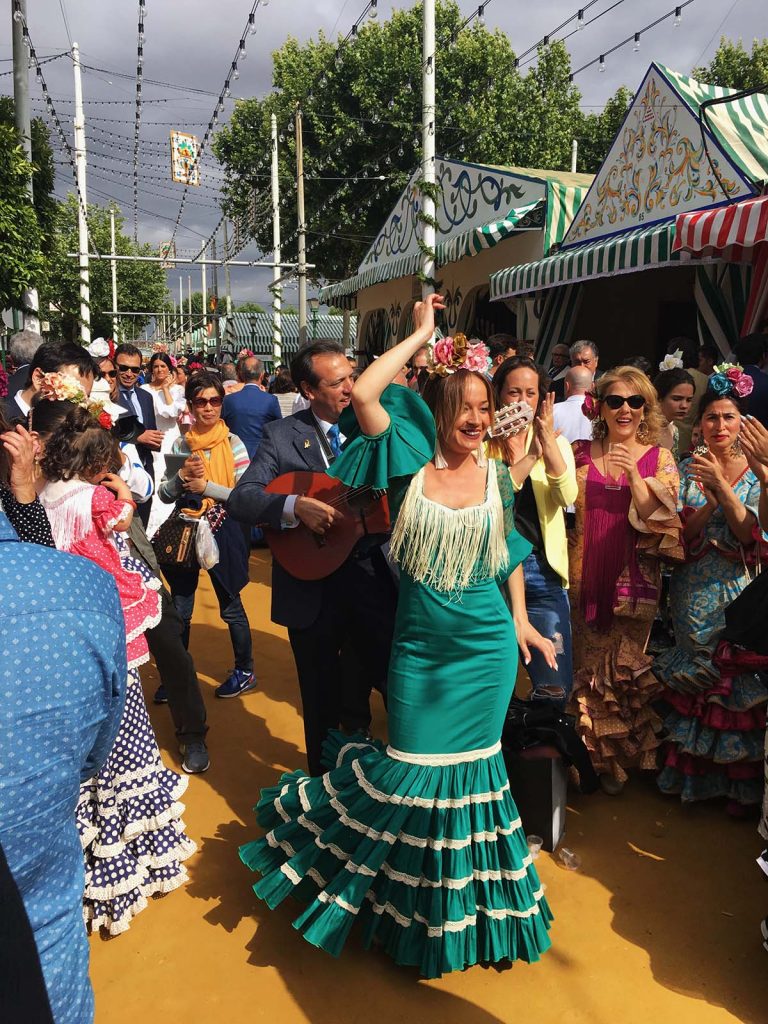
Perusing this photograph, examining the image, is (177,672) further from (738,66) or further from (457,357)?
(738,66)

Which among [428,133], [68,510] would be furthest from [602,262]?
[68,510]

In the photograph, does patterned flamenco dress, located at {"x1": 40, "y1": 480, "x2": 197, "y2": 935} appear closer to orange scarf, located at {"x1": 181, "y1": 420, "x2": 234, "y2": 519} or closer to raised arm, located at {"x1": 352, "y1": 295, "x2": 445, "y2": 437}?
raised arm, located at {"x1": 352, "y1": 295, "x2": 445, "y2": 437}

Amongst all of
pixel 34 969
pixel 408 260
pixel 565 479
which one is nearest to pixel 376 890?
pixel 34 969

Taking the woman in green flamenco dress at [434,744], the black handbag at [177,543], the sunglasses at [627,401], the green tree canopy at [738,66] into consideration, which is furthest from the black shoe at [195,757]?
the green tree canopy at [738,66]

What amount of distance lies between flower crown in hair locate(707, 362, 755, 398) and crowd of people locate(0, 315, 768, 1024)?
0.7 inches

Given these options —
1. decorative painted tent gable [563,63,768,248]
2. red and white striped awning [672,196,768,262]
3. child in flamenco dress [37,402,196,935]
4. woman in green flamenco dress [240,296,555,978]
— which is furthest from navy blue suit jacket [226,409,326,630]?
decorative painted tent gable [563,63,768,248]

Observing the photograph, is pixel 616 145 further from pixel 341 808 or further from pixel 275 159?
pixel 275 159

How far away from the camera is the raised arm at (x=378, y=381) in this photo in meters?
2.40

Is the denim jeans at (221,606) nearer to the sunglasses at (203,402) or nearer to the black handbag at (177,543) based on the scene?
the black handbag at (177,543)

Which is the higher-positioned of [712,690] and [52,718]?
[52,718]

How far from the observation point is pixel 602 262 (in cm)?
820

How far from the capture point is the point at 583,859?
318cm

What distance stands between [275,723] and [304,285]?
59.3ft

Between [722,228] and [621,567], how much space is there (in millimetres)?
4012
